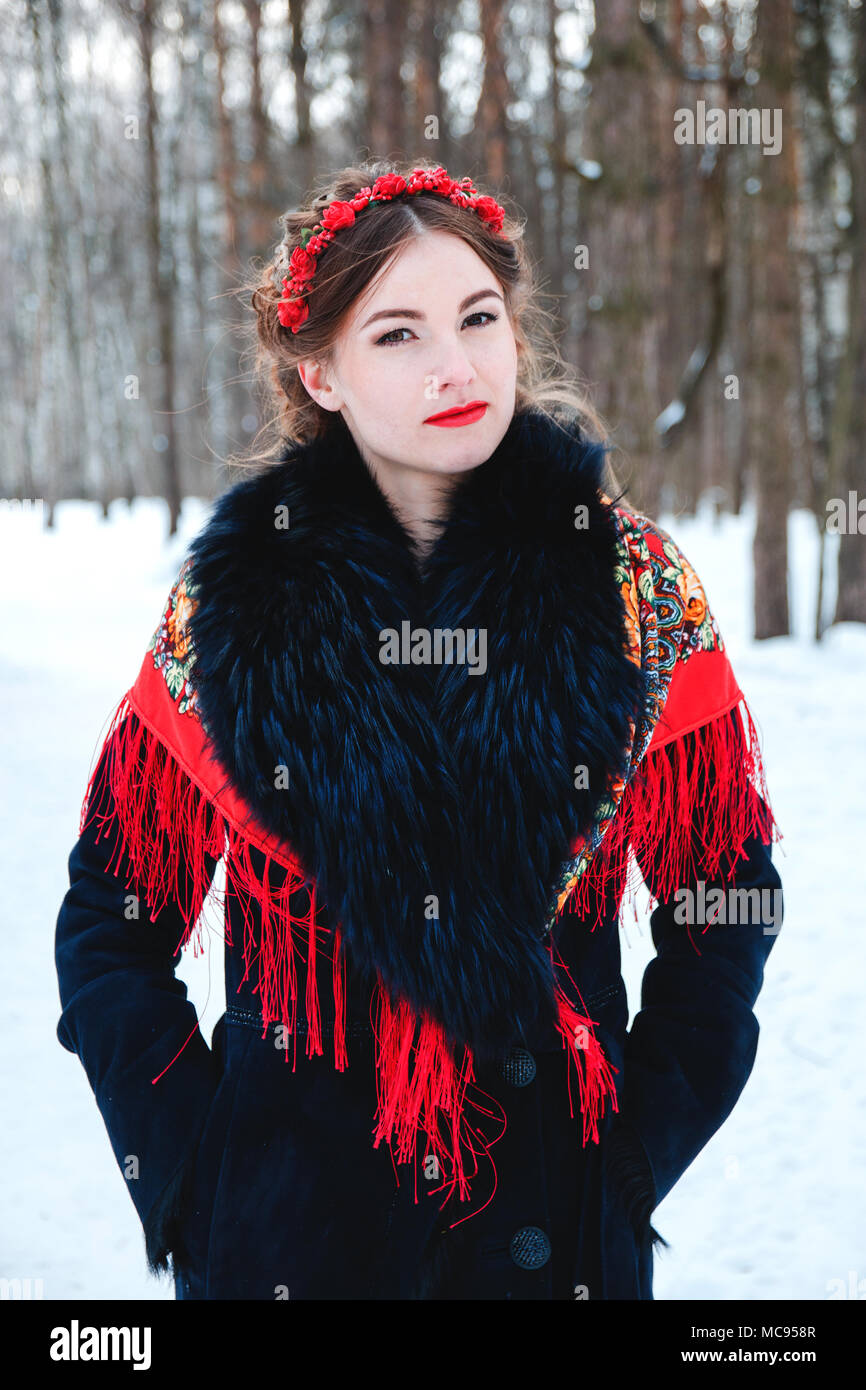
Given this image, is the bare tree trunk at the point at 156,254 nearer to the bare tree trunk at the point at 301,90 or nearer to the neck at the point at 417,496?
the bare tree trunk at the point at 301,90

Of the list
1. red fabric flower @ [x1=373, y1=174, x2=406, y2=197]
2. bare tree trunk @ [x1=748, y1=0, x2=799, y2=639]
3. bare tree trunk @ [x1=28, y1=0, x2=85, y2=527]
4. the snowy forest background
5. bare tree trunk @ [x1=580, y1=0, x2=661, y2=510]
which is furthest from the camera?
bare tree trunk @ [x1=28, y1=0, x2=85, y2=527]

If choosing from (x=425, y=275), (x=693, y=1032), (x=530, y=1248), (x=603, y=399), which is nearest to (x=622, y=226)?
(x=603, y=399)

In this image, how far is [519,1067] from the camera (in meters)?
1.46

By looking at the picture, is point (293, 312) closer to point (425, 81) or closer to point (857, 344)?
point (857, 344)

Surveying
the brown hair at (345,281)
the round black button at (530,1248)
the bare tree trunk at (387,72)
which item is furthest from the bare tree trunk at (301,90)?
the round black button at (530,1248)

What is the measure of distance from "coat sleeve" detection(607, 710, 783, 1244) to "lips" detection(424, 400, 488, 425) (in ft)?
1.82

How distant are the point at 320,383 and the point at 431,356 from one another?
0.25m

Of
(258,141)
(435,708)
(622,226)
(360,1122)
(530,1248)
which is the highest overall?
(258,141)

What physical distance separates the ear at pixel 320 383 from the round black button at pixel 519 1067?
3.21ft

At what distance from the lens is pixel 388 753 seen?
55.7 inches

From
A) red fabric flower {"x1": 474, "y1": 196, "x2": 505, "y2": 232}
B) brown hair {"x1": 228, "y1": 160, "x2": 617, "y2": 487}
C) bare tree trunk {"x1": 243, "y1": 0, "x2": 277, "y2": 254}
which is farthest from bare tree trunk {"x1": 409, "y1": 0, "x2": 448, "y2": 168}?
red fabric flower {"x1": 474, "y1": 196, "x2": 505, "y2": 232}

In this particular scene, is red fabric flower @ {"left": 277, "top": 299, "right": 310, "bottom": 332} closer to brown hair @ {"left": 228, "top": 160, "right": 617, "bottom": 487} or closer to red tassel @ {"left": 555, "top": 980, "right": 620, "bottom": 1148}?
brown hair @ {"left": 228, "top": 160, "right": 617, "bottom": 487}

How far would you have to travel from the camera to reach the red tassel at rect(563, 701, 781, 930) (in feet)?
5.19
